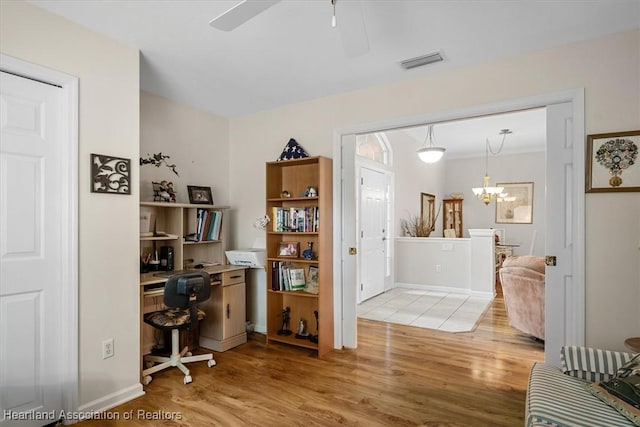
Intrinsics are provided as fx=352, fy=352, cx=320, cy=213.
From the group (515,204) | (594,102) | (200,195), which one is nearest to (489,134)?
(515,204)

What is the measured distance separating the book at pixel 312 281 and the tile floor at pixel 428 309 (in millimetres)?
1399

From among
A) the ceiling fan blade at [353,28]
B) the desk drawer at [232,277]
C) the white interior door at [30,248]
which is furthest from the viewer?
the desk drawer at [232,277]

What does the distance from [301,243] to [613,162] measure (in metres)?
2.66

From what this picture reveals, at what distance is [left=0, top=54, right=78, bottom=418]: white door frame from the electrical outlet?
0.56 feet

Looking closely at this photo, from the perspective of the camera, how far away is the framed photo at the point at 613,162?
2.30m

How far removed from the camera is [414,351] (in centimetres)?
342

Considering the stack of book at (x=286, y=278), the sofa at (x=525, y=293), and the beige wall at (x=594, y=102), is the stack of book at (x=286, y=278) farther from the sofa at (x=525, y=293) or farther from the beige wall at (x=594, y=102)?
the sofa at (x=525, y=293)

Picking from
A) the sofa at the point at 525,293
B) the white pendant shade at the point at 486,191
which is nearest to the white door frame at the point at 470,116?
the sofa at the point at 525,293

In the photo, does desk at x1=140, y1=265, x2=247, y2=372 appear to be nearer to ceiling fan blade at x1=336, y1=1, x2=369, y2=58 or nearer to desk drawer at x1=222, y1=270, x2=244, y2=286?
desk drawer at x1=222, y1=270, x2=244, y2=286

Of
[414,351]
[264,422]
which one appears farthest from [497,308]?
[264,422]

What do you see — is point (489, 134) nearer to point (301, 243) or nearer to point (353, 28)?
point (301, 243)

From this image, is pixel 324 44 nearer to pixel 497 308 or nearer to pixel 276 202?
pixel 276 202

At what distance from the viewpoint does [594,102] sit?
242 centimetres

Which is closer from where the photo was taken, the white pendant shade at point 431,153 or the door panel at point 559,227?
the door panel at point 559,227
